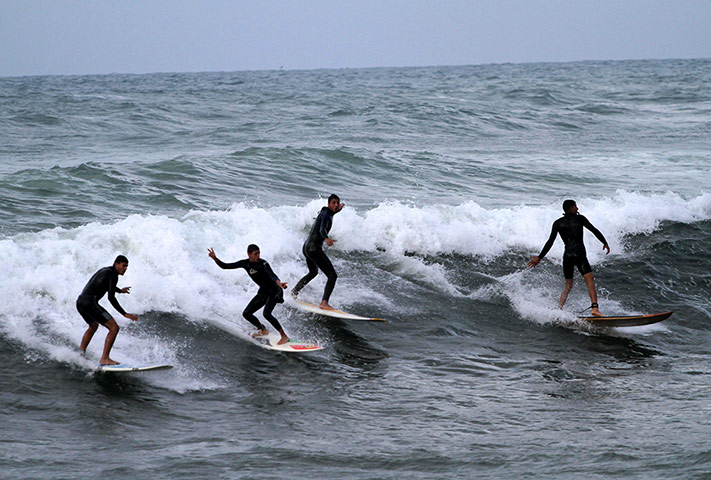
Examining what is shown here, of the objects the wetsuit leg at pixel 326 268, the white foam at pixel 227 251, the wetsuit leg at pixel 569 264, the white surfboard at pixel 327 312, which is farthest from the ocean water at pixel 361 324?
the wetsuit leg at pixel 569 264

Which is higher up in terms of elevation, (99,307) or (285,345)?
(99,307)

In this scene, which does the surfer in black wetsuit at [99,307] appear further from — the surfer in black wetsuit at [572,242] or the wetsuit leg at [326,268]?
the surfer in black wetsuit at [572,242]

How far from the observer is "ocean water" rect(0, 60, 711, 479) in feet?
24.1

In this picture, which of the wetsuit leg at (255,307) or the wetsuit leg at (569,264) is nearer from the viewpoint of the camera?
the wetsuit leg at (255,307)

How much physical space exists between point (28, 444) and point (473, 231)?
1006 cm

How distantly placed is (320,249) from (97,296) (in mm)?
3521

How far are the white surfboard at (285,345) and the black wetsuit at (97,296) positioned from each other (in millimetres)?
1947

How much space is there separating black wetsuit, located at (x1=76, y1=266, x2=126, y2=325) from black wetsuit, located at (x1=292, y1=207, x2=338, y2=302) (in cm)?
321

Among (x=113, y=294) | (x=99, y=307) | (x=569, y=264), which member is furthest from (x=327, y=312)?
(x=569, y=264)

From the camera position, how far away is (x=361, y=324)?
11539 millimetres

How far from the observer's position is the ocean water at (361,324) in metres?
7.33

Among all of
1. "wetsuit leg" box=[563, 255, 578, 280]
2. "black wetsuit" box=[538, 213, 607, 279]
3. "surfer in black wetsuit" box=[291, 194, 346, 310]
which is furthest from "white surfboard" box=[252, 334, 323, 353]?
"wetsuit leg" box=[563, 255, 578, 280]

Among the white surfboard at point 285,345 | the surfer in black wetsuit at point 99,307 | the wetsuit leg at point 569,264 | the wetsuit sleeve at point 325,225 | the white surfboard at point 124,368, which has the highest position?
the wetsuit sleeve at point 325,225

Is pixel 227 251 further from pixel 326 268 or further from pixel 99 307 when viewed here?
pixel 99 307
